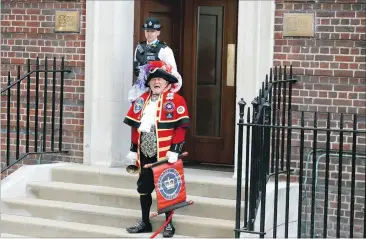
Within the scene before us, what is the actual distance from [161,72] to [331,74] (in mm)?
1921

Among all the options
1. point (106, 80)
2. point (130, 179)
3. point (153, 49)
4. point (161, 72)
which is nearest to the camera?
point (161, 72)

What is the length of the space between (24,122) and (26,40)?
984 mm

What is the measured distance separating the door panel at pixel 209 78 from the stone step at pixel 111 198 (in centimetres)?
152

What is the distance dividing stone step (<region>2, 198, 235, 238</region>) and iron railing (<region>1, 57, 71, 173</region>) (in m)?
0.69

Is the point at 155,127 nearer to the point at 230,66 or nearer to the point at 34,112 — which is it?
the point at 230,66

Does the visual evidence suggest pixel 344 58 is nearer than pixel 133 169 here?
No

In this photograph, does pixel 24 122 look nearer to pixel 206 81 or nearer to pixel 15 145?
pixel 15 145

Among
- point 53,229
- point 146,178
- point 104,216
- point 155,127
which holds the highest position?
point 155,127

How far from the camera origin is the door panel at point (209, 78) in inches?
373

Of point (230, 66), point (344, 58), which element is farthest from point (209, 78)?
point (344, 58)

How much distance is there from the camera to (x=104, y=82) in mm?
9133

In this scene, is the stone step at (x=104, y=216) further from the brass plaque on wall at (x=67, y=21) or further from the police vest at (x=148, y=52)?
the brass plaque on wall at (x=67, y=21)

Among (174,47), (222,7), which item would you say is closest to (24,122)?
(174,47)

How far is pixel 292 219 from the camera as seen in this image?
8.26 metres
